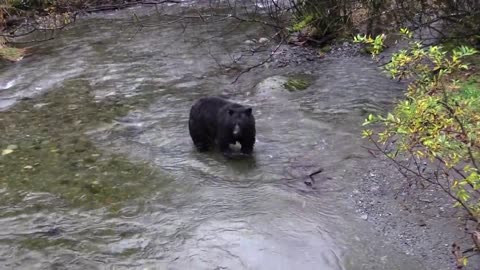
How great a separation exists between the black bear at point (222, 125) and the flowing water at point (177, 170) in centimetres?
20

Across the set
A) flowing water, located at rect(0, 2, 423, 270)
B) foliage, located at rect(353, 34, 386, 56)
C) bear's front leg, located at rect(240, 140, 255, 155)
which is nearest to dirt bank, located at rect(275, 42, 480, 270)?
A: flowing water, located at rect(0, 2, 423, 270)

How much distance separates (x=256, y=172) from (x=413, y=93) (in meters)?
2.59

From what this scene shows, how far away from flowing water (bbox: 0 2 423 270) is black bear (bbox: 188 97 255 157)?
0.66 ft

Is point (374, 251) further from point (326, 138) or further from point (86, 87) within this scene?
point (86, 87)

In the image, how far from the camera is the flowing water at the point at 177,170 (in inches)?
222

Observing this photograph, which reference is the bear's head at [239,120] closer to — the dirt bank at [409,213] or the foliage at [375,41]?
the dirt bank at [409,213]

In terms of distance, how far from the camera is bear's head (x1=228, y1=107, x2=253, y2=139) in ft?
23.8

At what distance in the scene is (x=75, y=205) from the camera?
6.66 metres

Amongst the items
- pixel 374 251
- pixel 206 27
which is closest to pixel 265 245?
pixel 374 251

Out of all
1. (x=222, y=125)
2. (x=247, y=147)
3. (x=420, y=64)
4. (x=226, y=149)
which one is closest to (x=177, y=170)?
(x=226, y=149)

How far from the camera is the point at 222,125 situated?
24.6ft

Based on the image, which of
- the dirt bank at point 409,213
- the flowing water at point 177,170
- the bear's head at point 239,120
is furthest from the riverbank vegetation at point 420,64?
the bear's head at point 239,120

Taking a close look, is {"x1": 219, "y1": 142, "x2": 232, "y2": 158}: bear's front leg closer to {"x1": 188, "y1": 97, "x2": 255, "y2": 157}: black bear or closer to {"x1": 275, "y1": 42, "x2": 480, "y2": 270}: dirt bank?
{"x1": 188, "y1": 97, "x2": 255, "y2": 157}: black bear

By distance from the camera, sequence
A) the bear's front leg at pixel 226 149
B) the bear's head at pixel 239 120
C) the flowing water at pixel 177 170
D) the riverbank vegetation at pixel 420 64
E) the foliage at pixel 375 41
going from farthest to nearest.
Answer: the bear's front leg at pixel 226 149 → the bear's head at pixel 239 120 → the flowing water at pixel 177 170 → the foliage at pixel 375 41 → the riverbank vegetation at pixel 420 64
